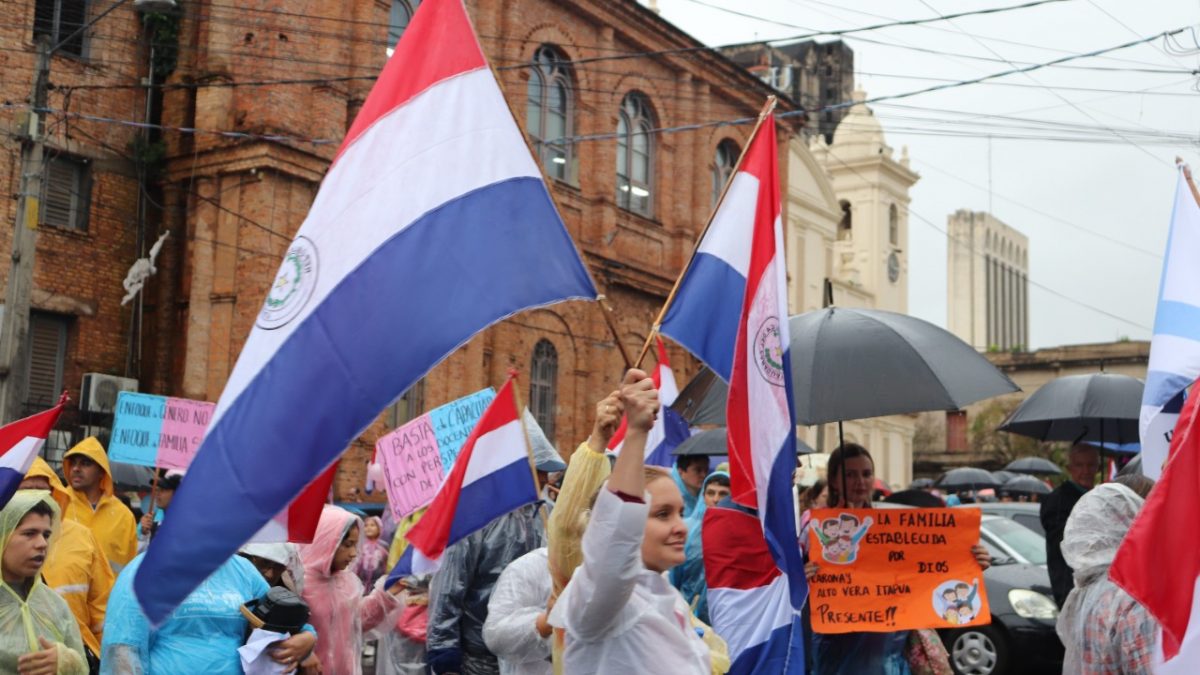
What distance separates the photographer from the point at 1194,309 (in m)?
6.85

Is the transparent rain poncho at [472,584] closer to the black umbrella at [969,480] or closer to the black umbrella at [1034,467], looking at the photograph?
the black umbrella at [969,480]

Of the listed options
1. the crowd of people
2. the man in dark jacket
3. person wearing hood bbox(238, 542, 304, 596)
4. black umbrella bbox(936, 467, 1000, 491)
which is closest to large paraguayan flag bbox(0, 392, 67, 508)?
the crowd of people

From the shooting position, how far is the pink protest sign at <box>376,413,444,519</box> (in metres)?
9.83

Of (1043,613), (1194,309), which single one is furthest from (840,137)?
(1194,309)

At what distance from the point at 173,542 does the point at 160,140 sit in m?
19.7

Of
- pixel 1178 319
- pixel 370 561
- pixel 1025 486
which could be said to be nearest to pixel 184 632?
pixel 1178 319

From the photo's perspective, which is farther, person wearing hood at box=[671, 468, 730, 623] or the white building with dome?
the white building with dome

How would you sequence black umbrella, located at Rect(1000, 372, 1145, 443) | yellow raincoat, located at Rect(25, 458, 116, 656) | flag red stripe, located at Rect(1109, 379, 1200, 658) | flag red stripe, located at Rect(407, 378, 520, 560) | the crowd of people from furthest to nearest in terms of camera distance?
black umbrella, located at Rect(1000, 372, 1145, 443)
flag red stripe, located at Rect(407, 378, 520, 560)
yellow raincoat, located at Rect(25, 458, 116, 656)
flag red stripe, located at Rect(1109, 379, 1200, 658)
the crowd of people

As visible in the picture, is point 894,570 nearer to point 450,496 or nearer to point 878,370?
point 878,370

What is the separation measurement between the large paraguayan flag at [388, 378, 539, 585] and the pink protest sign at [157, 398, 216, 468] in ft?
12.1

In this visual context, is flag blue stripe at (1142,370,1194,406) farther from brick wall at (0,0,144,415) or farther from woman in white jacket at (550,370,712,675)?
brick wall at (0,0,144,415)

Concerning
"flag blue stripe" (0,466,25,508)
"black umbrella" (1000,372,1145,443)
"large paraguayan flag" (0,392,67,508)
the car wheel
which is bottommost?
the car wheel

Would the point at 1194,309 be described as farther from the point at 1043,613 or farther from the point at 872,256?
the point at 872,256

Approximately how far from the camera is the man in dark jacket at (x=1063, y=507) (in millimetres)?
8773
